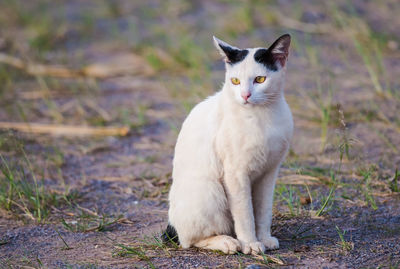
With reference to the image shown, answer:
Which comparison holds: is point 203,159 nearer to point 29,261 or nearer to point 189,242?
point 189,242

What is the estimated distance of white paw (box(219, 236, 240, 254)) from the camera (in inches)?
116

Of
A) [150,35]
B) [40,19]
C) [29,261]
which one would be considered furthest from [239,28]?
[29,261]

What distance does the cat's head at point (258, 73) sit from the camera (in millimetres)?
2840

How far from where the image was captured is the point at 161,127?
5469 millimetres

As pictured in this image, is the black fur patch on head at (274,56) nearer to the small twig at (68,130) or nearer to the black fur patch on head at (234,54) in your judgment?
the black fur patch on head at (234,54)

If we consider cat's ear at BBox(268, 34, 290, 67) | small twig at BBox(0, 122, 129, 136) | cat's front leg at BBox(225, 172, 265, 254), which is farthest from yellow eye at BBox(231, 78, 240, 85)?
small twig at BBox(0, 122, 129, 136)

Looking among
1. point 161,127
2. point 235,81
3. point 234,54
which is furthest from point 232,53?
point 161,127

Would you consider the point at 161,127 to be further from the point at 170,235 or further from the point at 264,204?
the point at 264,204

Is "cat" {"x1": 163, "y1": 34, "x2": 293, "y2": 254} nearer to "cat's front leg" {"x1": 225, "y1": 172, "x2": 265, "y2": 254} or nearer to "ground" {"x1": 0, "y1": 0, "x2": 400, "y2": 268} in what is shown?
"cat's front leg" {"x1": 225, "y1": 172, "x2": 265, "y2": 254}

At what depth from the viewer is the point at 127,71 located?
689 centimetres

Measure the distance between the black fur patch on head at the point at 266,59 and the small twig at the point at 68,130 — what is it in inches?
103

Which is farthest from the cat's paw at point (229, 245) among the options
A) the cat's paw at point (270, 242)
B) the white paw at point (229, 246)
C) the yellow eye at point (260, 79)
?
the yellow eye at point (260, 79)

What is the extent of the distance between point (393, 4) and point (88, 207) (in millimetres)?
6071

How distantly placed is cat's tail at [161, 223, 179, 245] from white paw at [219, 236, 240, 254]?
0.30 meters
